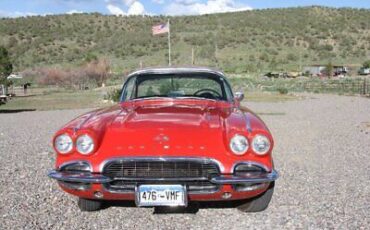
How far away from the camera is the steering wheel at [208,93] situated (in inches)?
249

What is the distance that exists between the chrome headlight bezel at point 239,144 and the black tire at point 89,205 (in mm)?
1511

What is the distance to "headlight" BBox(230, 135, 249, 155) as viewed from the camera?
14.9 feet

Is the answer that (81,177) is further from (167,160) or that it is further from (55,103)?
(55,103)

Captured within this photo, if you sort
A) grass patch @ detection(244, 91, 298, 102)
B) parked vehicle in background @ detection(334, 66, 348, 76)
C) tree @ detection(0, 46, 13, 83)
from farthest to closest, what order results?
1. parked vehicle in background @ detection(334, 66, 348, 76)
2. tree @ detection(0, 46, 13, 83)
3. grass patch @ detection(244, 91, 298, 102)

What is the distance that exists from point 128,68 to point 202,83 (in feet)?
175

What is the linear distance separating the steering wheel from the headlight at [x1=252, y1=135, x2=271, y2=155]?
1781 mm

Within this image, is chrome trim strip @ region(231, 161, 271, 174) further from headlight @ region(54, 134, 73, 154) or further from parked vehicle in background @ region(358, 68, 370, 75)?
parked vehicle in background @ region(358, 68, 370, 75)

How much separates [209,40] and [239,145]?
6412 cm

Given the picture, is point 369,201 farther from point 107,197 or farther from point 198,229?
point 107,197

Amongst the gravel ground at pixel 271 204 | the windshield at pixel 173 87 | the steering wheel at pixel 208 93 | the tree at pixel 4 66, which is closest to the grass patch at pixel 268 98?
the tree at pixel 4 66

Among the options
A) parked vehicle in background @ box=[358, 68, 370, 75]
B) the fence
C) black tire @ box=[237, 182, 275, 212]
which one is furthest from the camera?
parked vehicle in background @ box=[358, 68, 370, 75]

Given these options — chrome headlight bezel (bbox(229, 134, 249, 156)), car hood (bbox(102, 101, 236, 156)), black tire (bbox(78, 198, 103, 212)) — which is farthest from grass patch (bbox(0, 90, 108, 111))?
chrome headlight bezel (bbox(229, 134, 249, 156))

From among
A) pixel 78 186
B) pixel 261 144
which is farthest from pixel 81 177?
pixel 261 144

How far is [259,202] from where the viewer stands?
5.01 metres
